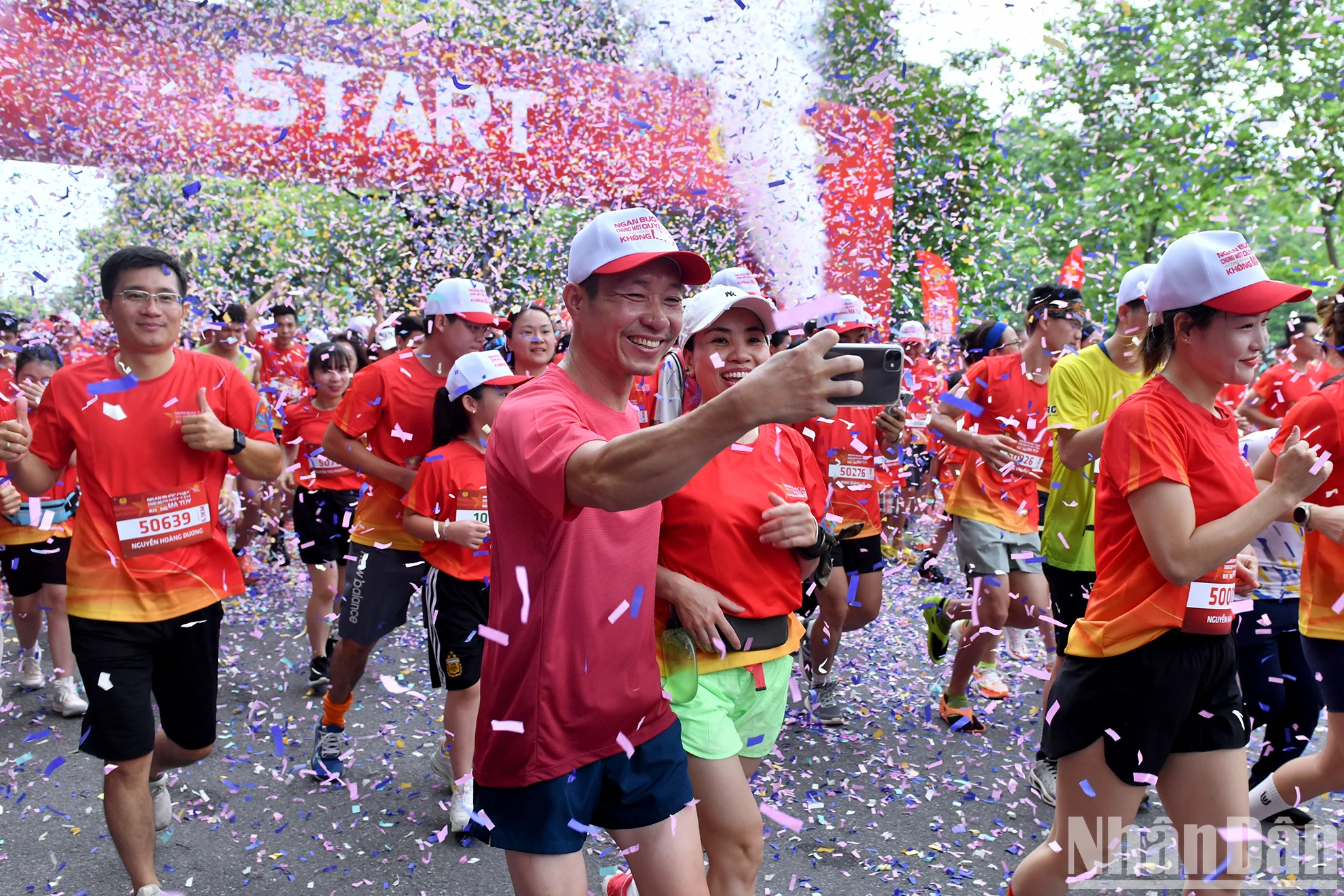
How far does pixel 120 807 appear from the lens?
3.59 metres

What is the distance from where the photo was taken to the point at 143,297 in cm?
373

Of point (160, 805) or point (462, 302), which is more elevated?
point (462, 302)

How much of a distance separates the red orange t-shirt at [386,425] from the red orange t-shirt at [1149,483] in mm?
3357

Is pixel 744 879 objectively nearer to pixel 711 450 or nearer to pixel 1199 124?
pixel 711 450

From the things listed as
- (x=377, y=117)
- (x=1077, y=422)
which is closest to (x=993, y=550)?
(x=1077, y=422)

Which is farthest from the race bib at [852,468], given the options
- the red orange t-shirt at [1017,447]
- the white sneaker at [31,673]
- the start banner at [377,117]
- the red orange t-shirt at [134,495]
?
the start banner at [377,117]

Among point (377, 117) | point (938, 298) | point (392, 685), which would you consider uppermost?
point (377, 117)

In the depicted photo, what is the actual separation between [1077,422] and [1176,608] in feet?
7.60

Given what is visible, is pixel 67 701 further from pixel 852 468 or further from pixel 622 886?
pixel 852 468

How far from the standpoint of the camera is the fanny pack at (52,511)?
602cm

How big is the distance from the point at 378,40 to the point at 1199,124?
13720mm

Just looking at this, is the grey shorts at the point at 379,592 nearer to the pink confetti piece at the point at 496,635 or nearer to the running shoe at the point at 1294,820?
the pink confetti piece at the point at 496,635

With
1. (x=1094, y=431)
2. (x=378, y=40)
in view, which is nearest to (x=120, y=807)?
(x=1094, y=431)

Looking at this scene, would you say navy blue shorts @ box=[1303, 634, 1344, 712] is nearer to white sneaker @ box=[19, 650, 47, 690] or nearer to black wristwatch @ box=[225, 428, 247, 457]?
black wristwatch @ box=[225, 428, 247, 457]
